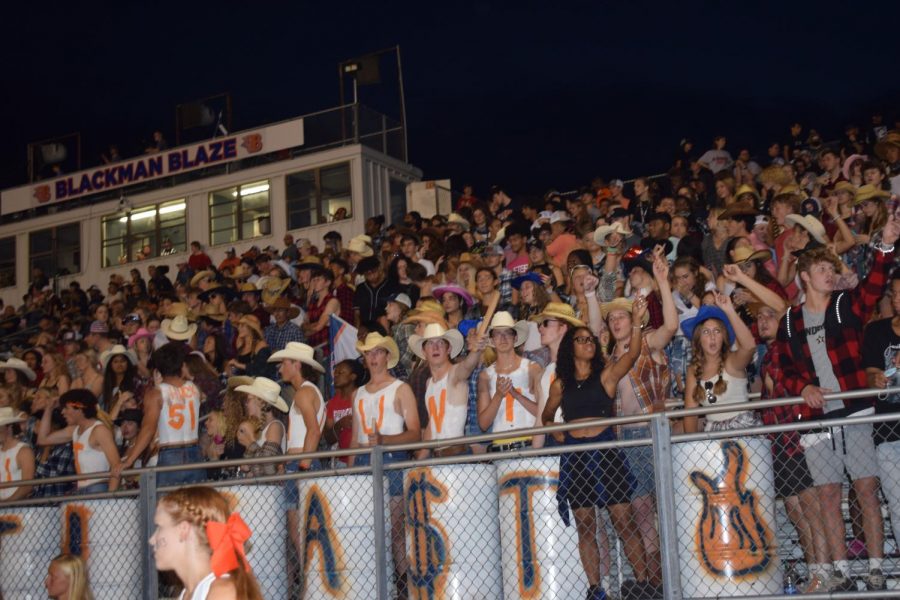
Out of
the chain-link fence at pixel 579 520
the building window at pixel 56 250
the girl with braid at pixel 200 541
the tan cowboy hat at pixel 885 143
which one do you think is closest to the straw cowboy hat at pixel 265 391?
the chain-link fence at pixel 579 520

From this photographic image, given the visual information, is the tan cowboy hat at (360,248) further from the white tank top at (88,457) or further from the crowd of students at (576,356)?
the white tank top at (88,457)

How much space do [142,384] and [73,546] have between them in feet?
13.4

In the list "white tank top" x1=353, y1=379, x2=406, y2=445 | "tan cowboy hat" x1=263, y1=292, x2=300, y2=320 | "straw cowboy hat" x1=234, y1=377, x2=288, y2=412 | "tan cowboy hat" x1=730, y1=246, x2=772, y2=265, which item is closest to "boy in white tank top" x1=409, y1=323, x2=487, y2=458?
"white tank top" x1=353, y1=379, x2=406, y2=445

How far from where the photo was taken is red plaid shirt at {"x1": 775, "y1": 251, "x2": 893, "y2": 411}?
6770mm

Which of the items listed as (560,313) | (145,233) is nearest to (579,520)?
(560,313)

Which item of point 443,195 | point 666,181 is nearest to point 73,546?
point 666,181

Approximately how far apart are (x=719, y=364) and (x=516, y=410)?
5.02 feet

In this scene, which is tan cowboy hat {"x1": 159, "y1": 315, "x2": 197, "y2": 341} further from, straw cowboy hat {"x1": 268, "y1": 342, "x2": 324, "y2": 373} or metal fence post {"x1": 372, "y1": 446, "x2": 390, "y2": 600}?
metal fence post {"x1": 372, "y1": 446, "x2": 390, "y2": 600}

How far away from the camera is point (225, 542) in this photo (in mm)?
3850

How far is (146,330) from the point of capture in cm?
1411

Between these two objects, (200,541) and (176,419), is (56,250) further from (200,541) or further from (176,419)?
(200,541)

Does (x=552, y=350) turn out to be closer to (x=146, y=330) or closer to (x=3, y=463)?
(x=3, y=463)

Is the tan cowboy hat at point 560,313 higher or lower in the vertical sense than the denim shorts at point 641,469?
higher

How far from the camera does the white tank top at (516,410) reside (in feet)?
26.4
